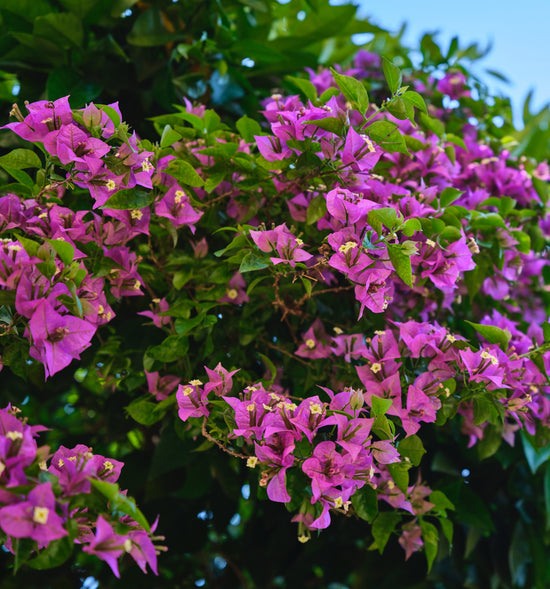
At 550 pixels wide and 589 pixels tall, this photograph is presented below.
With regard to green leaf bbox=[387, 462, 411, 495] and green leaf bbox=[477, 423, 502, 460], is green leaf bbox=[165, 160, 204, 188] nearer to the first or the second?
green leaf bbox=[387, 462, 411, 495]

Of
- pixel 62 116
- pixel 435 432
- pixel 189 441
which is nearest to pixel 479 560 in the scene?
pixel 435 432

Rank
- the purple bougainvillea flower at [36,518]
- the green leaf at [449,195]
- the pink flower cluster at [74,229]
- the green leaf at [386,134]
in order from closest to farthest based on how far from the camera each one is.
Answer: the purple bougainvillea flower at [36,518], the pink flower cluster at [74,229], the green leaf at [386,134], the green leaf at [449,195]

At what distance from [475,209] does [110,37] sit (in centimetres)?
60

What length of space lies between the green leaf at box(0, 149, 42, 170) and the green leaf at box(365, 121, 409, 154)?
1.15ft

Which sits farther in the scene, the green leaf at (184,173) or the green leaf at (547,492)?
the green leaf at (547,492)

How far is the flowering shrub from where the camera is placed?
529mm

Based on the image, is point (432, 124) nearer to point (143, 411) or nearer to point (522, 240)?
point (522, 240)

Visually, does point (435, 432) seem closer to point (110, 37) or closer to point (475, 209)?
point (475, 209)

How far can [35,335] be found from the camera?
0.52 meters

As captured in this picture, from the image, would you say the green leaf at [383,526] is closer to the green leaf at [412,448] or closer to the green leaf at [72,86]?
the green leaf at [412,448]

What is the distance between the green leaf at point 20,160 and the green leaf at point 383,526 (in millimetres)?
535

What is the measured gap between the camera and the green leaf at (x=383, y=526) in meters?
0.67

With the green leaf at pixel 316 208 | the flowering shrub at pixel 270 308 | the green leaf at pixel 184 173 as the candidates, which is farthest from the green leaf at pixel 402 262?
the green leaf at pixel 184 173

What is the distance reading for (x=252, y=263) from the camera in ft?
1.90
